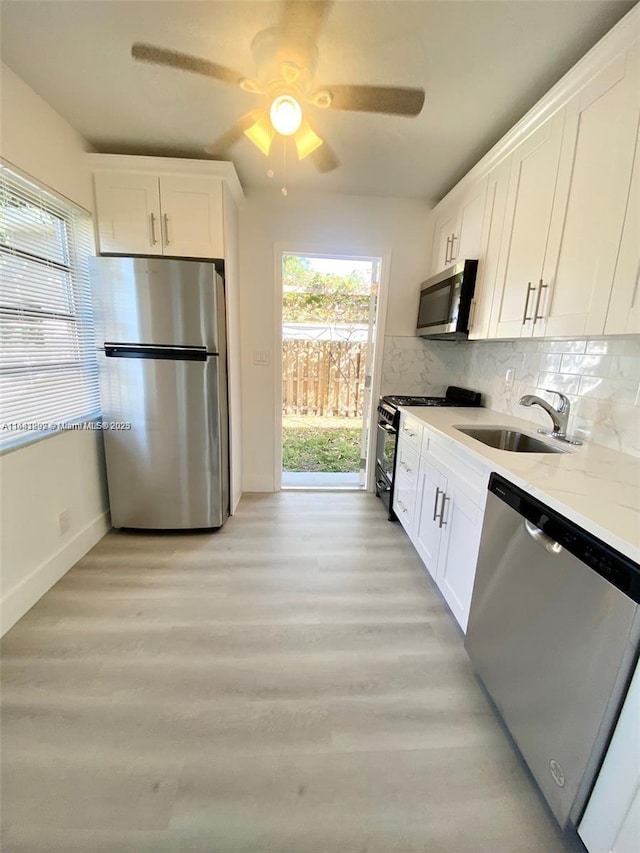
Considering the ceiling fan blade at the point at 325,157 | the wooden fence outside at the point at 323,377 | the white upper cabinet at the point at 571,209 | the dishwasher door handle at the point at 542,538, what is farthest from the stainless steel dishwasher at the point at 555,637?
the wooden fence outside at the point at 323,377

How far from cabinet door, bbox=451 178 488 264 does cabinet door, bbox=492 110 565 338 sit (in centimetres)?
29

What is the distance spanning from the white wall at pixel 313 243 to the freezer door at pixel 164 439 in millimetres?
636

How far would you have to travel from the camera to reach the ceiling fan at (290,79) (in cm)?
111

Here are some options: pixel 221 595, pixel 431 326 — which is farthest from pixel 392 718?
pixel 431 326

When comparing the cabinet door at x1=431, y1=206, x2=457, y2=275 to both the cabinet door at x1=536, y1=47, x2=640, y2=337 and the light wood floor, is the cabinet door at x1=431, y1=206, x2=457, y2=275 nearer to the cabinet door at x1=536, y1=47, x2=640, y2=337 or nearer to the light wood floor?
the cabinet door at x1=536, y1=47, x2=640, y2=337

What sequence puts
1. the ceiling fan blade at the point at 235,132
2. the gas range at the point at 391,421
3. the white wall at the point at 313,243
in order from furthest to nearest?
the white wall at the point at 313,243 → the gas range at the point at 391,421 → the ceiling fan blade at the point at 235,132

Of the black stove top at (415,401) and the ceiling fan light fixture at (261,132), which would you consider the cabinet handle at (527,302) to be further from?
the ceiling fan light fixture at (261,132)

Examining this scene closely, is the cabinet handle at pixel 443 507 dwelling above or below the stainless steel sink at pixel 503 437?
below

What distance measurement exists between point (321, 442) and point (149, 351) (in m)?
2.77

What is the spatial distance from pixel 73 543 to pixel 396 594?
195 centimetres

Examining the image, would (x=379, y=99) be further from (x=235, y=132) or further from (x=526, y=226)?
(x=526, y=226)

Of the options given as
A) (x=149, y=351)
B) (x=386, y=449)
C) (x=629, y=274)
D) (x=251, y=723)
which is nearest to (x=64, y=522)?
(x=149, y=351)

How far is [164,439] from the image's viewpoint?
224 cm

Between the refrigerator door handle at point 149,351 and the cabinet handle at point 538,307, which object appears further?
the refrigerator door handle at point 149,351
